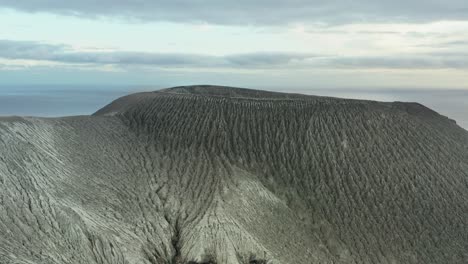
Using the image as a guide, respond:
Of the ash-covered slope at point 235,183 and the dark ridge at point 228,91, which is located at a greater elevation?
the dark ridge at point 228,91

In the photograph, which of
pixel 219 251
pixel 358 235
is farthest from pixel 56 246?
pixel 358 235

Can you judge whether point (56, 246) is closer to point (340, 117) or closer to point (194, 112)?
point (194, 112)

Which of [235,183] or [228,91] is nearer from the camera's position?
[235,183]

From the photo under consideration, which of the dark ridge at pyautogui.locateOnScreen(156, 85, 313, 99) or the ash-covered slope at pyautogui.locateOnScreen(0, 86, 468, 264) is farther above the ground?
the dark ridge at pyautogui.locateOnScreen(156, 85, 313, 99)

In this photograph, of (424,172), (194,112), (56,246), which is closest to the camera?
(56,246)

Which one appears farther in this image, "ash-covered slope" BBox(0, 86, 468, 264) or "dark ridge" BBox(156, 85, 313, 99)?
"dark ridge" BBox(156, 85, 313, 99)

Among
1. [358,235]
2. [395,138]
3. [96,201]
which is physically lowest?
[358,235]

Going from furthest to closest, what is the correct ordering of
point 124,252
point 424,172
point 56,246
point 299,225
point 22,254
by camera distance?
point 424,172, point 299,225, point 124,252, point 56,246, point 22,254

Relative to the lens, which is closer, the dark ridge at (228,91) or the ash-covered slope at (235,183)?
the ash-covered slope at (235,183)
